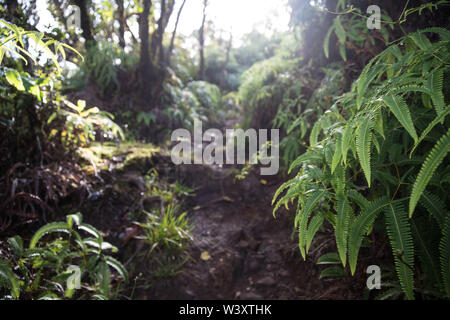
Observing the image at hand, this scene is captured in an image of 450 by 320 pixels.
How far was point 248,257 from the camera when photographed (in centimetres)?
234

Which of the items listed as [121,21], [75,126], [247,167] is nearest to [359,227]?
[247,167]

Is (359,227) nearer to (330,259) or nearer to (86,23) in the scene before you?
(330,259)

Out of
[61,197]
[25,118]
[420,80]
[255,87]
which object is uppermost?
[255,87]

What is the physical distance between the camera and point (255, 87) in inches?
158

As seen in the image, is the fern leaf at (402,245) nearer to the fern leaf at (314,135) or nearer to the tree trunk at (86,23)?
the fern leaf at (314,135)

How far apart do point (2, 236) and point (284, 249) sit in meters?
2.12

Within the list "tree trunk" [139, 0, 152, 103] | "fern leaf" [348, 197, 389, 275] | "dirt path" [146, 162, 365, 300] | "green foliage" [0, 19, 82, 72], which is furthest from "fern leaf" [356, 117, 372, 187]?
"tree trunk" [139, 0, 152, 103]

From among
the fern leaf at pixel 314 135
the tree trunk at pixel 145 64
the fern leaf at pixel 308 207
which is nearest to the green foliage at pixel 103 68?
the tree trunk at pixel 145 64

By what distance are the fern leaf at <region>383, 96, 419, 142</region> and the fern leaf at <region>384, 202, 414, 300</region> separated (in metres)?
0.30

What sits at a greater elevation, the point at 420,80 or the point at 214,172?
the point at 420,80

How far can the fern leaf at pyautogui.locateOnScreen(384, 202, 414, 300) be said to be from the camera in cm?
96

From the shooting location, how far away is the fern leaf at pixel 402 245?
0.96 m

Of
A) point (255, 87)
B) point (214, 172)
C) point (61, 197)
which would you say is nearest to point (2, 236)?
point (61, 197)

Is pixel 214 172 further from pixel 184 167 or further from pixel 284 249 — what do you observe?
pixel 284 249
